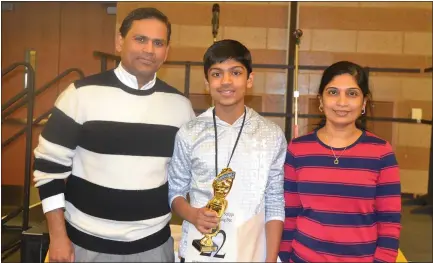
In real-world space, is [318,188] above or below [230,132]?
below

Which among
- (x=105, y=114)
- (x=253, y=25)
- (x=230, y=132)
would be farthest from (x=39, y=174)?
(x=253, y=25)

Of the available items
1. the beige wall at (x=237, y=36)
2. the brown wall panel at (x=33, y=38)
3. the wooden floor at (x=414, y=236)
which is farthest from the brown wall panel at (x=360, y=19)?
the brown wall panel at (x=33, y=38)

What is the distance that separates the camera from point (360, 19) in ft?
17.4

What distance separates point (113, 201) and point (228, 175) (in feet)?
1.43

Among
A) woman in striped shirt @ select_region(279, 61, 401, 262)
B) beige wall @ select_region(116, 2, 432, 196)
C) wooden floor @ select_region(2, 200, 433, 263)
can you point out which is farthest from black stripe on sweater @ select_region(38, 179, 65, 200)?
beige wall @ select_region(116, 2, 432, 196)

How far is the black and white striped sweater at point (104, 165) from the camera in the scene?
5.32 ft

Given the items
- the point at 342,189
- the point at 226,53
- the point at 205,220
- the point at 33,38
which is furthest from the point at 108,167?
the point at 33,38

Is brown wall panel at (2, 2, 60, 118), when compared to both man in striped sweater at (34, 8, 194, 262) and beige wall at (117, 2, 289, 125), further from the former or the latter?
man in striped sweater at (34, 8, 194, 262)

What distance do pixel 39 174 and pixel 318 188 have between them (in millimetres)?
1004

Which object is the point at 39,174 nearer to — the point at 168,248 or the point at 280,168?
the point at 168,248

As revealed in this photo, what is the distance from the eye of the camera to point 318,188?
5.28 ft

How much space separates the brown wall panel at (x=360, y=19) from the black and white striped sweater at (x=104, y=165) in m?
4.04

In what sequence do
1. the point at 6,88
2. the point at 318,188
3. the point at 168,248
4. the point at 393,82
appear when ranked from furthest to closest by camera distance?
the point at 6,88 < the point at 393,82 < the point at 168,248 < the point at 318,188

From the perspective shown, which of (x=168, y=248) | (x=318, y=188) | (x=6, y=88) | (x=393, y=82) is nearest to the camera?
(x=318, y=188)
